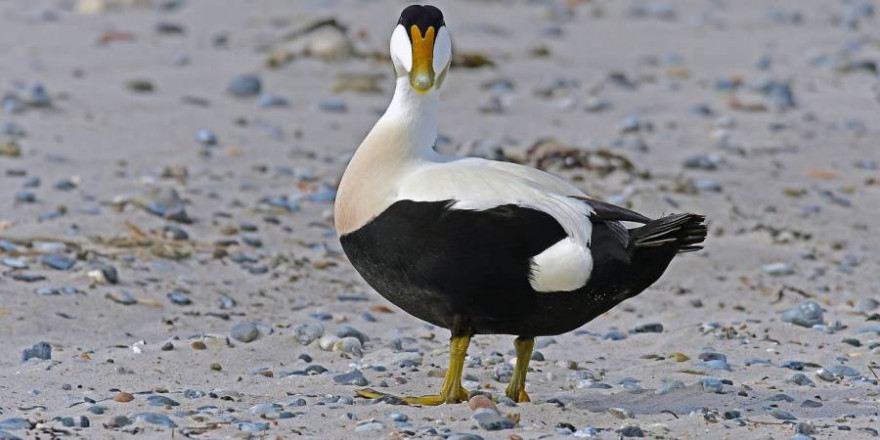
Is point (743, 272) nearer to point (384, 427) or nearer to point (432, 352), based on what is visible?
point (432, 352)

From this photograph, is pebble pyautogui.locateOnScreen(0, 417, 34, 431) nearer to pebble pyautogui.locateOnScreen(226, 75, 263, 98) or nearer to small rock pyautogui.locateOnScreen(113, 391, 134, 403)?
small rock pyautogui.locateOnScreen(113, 391, 134, 403)

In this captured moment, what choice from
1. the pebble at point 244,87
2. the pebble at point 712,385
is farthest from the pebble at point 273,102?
the pebble at point 712,385

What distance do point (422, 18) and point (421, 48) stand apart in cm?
10

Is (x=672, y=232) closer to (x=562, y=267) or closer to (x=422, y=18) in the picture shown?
(x=562, y=267)

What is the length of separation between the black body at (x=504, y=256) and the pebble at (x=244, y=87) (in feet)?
19.5

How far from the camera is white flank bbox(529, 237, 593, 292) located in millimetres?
4125

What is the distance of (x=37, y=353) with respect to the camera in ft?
16.9

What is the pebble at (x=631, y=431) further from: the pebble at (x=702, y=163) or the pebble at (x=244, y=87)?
the pebble at (x=244, y=87)

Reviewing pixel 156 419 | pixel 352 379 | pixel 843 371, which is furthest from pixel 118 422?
pixel 843 371

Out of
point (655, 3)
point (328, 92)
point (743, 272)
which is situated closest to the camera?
point (743, 272)

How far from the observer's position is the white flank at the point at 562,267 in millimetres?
4125

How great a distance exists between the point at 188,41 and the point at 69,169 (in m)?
4.02

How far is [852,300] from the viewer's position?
663 centimetres

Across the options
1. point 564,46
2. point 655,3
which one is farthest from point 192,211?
point 655,3
